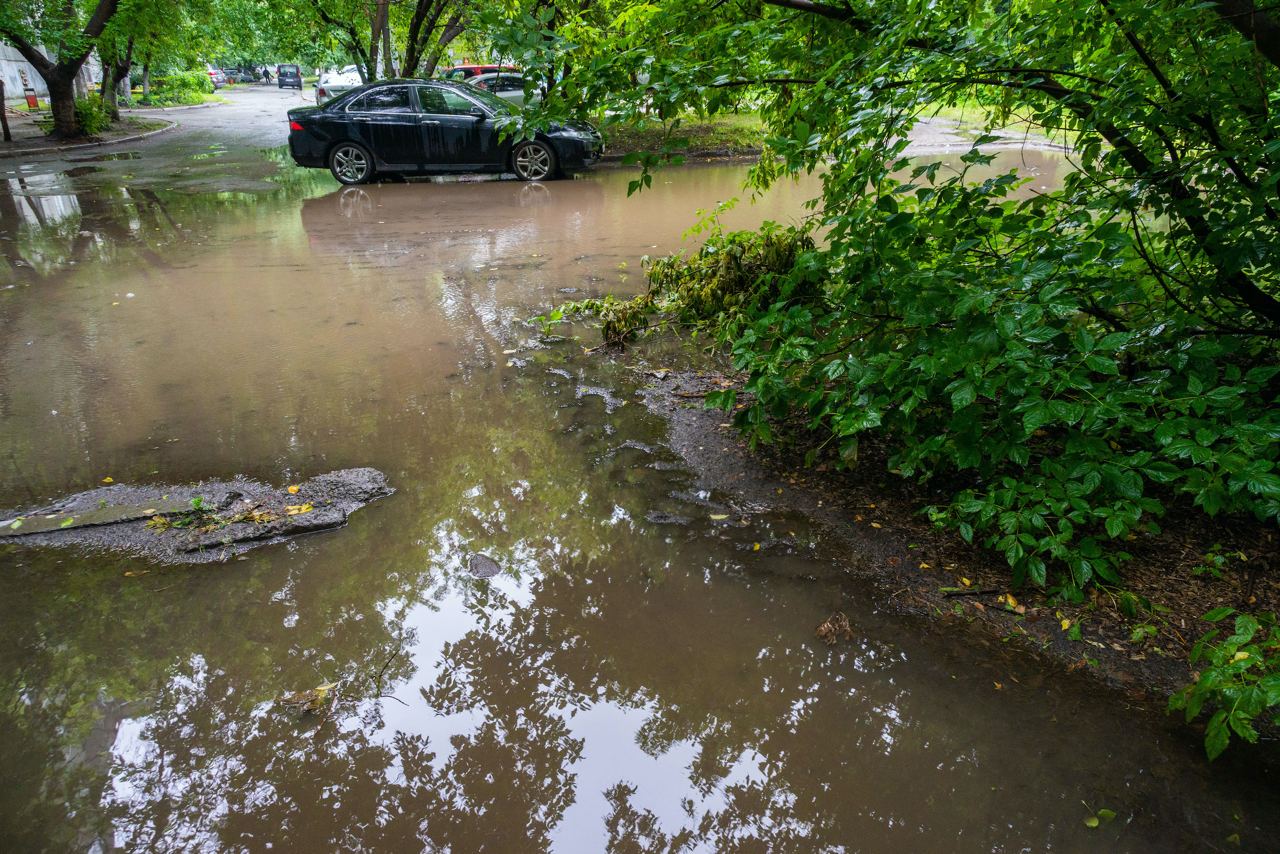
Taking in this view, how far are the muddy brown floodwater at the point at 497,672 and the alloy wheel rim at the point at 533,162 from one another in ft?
26.8

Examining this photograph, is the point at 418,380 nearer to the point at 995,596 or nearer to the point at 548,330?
the point at 548,330

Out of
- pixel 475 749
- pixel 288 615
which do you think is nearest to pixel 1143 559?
pixel 475 749

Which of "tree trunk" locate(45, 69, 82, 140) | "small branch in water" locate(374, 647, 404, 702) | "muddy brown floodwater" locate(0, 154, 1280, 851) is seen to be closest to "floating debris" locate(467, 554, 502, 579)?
"muddy brown floodwater" locate(0, 154, 1280, 851)

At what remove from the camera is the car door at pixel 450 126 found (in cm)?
1177

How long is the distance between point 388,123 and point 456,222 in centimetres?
346

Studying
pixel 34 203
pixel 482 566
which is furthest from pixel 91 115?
pixel 482 566

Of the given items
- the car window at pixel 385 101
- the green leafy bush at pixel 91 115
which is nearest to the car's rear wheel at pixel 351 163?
the car window at pixel 385 101

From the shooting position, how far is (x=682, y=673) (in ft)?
8.79

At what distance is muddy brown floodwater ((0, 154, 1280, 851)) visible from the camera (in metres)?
2.19

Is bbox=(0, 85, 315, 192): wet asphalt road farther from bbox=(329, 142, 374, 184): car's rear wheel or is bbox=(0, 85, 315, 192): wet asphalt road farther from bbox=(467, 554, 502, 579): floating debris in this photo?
bbox=(467, 554, 502, 579): floating debris

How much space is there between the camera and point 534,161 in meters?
12.4

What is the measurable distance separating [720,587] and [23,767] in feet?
7.86

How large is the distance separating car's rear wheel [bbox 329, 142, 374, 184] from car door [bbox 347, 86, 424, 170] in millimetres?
176

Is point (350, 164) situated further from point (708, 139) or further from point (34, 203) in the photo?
point (708, 139)
